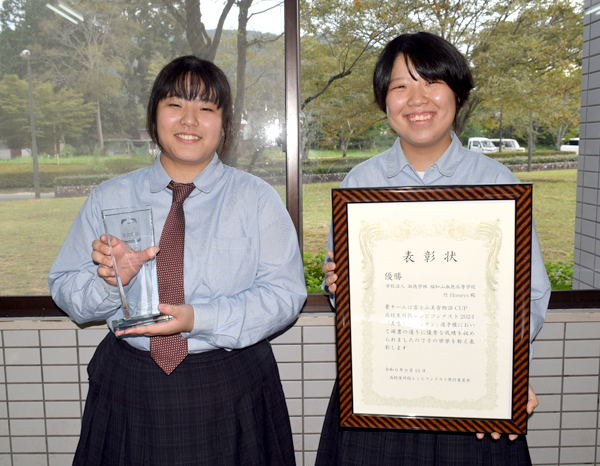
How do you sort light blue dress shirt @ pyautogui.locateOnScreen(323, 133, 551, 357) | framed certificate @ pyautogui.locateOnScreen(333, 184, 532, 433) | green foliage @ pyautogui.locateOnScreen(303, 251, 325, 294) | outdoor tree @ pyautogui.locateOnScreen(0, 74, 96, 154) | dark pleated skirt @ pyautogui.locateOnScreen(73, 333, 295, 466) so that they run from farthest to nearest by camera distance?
green foliage @ pyautogui.locateOnScreen(303, 251, 325, 294) < outdoor tree @ pyautogui.locateOnScreen(0, 74, 96, 154) < dark pleated skirt @ pyautogui.locateOnScreen(73, 333, 295, 466) < light blue dress shirt @ pyautogui.locateOnScreen(323, 133, 551, 357) < framed certificate @ pyautogui.locateOnScreen(333, 184, 532, 433)

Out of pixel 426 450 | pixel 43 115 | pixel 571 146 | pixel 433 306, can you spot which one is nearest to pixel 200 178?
pixel 433 306

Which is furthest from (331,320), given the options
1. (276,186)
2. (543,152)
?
(543,152)

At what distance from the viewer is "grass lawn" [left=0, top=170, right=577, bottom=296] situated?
2.46 m

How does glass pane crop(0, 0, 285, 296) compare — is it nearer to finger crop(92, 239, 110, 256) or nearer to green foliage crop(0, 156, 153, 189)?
green foliage crop(0, 156, 153, 189)

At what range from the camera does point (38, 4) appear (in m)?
2.37

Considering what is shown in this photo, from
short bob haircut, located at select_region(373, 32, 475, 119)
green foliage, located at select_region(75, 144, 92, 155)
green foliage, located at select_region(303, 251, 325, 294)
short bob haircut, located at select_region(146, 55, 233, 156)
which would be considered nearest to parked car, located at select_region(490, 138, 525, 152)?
green foliage, located at select_region(303, 251, 325, 294)

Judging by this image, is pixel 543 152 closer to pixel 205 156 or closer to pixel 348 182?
pixel 348 182

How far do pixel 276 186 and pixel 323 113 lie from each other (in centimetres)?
44

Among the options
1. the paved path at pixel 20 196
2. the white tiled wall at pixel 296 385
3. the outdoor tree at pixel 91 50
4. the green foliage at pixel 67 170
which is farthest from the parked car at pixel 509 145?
the paved path at pixel 20 196

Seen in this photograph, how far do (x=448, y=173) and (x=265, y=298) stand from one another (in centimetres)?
64

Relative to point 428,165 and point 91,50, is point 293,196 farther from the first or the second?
point 91,50

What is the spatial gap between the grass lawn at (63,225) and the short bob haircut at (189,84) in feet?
3.35

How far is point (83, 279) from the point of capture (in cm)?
141

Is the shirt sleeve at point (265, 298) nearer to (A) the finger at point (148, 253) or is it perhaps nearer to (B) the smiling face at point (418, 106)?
(A) the finger at point (148, 253)
